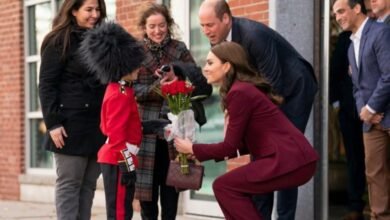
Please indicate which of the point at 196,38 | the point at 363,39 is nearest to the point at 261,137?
the point at 363,39

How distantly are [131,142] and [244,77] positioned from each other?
910 mm

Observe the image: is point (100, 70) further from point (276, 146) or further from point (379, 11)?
point (379, 11)

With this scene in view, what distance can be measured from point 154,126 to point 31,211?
4284 millimetres

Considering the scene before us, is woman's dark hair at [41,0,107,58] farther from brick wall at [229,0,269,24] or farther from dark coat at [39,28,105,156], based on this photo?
brick wall at [229,0,269,24]

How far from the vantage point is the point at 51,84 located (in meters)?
5.34

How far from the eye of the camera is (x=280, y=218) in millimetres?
5652

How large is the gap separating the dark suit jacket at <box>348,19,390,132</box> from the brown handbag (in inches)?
53.8

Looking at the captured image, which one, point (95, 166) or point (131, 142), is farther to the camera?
point (95, 166)

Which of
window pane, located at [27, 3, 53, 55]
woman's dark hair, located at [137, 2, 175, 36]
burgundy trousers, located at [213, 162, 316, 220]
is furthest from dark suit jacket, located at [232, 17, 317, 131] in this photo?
window pane, located at [27, 3, 53, 55]

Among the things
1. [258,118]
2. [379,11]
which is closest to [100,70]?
[258,118]

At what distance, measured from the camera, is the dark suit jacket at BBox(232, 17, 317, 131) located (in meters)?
5.27

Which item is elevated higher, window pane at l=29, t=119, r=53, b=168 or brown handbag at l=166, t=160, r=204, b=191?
brown handbag at l=166, t=160, r=204, b=191

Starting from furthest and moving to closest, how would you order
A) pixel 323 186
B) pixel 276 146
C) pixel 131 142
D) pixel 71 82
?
pixel 323 186 → pixel 71 82 → pixel 131 142 → pixel 276 146

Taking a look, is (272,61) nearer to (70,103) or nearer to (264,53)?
(264,53)
